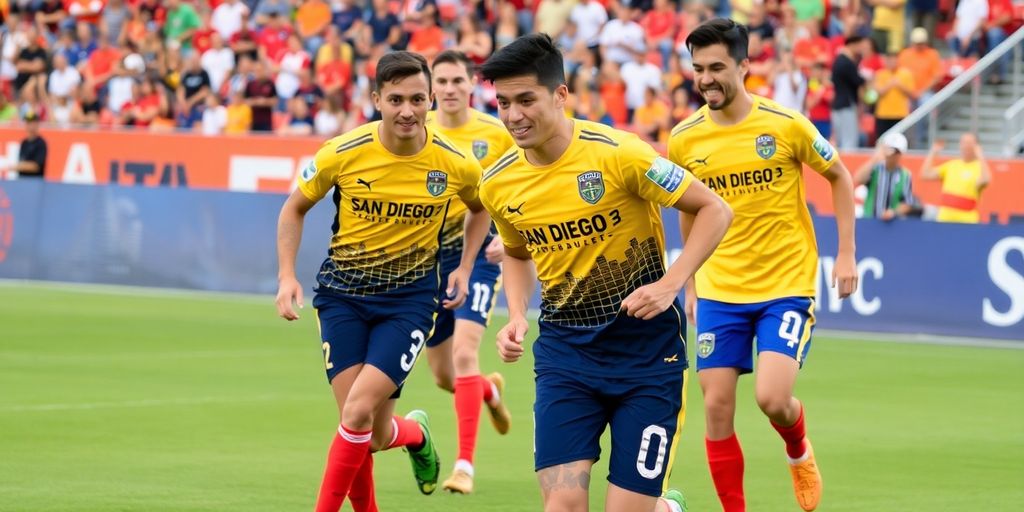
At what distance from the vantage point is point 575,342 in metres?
7.09

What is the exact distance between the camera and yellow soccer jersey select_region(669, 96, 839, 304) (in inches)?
353

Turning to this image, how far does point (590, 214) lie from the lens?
22.9ft

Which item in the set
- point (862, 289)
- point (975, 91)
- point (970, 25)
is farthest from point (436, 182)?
point (970, 25)

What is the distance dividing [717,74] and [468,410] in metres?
3.07

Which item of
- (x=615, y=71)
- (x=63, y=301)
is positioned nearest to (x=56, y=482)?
(x=63, y=301)

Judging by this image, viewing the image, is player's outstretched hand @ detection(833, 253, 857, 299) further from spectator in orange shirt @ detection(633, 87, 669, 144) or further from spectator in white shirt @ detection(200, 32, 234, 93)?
spectator in white shirt @ detection(200, 32, 234, 93)

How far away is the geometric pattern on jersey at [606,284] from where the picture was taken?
23.3 ft

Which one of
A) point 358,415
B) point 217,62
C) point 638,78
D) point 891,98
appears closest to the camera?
point 358,415

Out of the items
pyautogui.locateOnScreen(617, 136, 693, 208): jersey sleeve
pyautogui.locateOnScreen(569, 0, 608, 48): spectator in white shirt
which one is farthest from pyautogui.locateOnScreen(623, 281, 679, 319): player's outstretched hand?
pyautogui.locateOnScreen(569, 0, 608, 48): spectator in white shirt

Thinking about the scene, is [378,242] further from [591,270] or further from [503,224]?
[591,270]

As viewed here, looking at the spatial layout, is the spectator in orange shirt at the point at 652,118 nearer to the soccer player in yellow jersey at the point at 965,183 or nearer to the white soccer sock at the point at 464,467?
the soccer player in yellow jersey at the point at 965,183

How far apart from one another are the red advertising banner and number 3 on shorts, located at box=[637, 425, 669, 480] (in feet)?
61.0

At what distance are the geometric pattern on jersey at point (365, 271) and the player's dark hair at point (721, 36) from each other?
1.75 meters

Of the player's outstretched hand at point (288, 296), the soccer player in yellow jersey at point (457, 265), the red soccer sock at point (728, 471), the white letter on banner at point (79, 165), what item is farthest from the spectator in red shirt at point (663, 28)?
the player's outstretched hand at point (288, 296)
